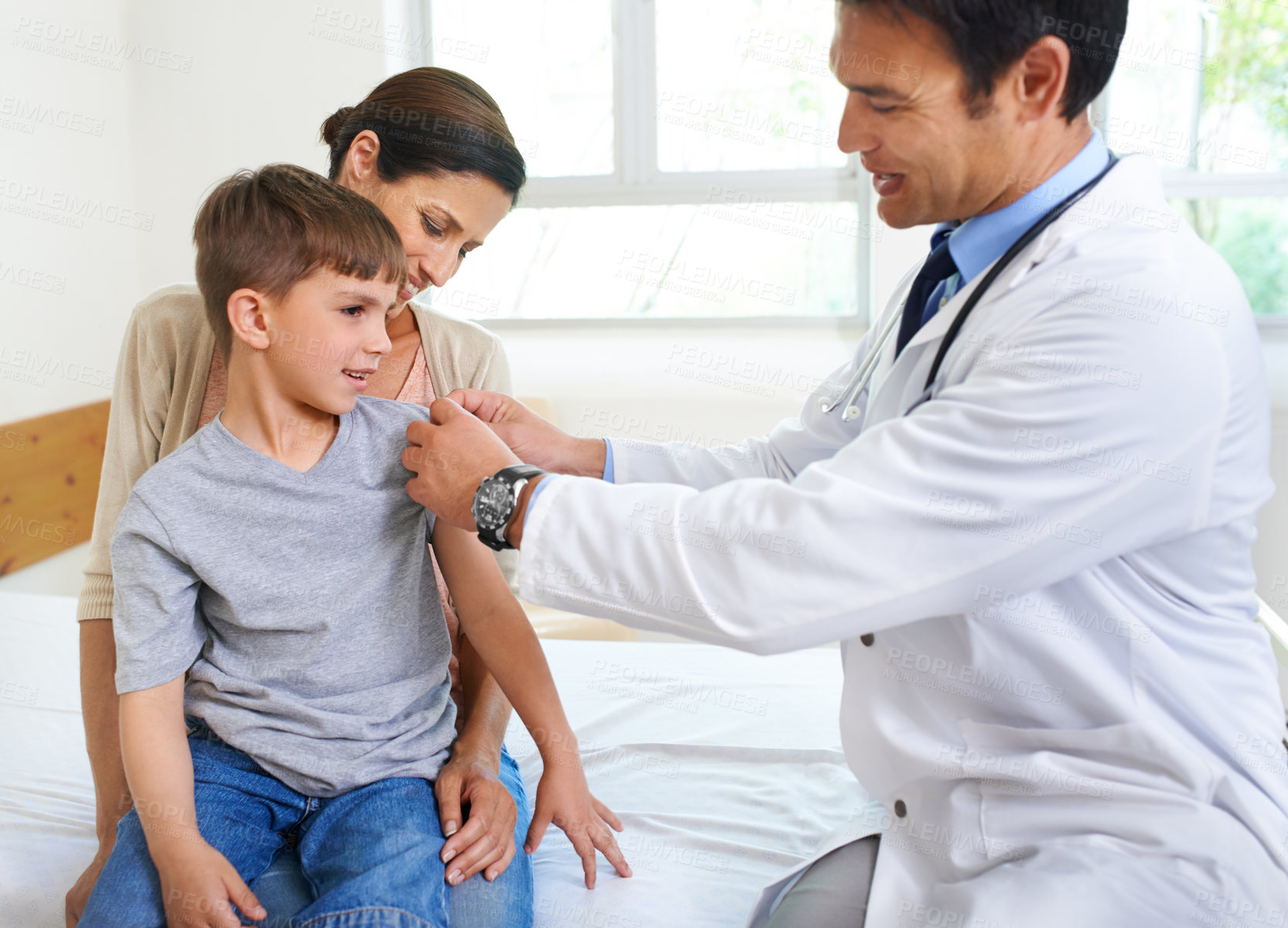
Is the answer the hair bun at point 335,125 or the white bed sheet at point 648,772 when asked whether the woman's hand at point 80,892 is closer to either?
the white bed sheet at point 648,772

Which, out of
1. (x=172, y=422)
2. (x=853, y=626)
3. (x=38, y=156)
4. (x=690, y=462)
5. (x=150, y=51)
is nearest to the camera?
(x=853, y=626)

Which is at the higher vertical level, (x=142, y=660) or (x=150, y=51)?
(x=150, y=51)

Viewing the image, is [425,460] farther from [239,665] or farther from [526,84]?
[526,84]

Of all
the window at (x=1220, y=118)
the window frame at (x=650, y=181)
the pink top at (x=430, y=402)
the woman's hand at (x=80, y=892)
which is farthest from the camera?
the window frame at (x=650, y=181)

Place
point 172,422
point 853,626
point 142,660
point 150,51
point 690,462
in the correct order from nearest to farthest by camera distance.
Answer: point 853,626 → point 142,660 → point 172,422 → point 690,462 → point 150,51

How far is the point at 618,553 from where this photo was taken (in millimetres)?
1045

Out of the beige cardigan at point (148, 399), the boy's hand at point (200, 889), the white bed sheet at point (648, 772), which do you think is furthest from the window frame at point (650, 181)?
the boy's hand at point (200, 889)

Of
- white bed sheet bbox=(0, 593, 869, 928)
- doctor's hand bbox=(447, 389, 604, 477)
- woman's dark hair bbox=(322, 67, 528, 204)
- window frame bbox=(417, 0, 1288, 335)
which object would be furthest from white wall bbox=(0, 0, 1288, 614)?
woman's dark hair bbox=(322, 67, 528, 204)

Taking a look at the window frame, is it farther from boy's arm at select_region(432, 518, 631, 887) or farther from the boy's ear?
the boy's ear

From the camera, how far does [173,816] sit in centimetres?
107

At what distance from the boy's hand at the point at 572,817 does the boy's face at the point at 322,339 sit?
0.53 m

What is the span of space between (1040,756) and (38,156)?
305 centimetres

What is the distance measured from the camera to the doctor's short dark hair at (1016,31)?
1014 millimetres

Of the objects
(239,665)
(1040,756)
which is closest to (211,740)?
(239,665)
